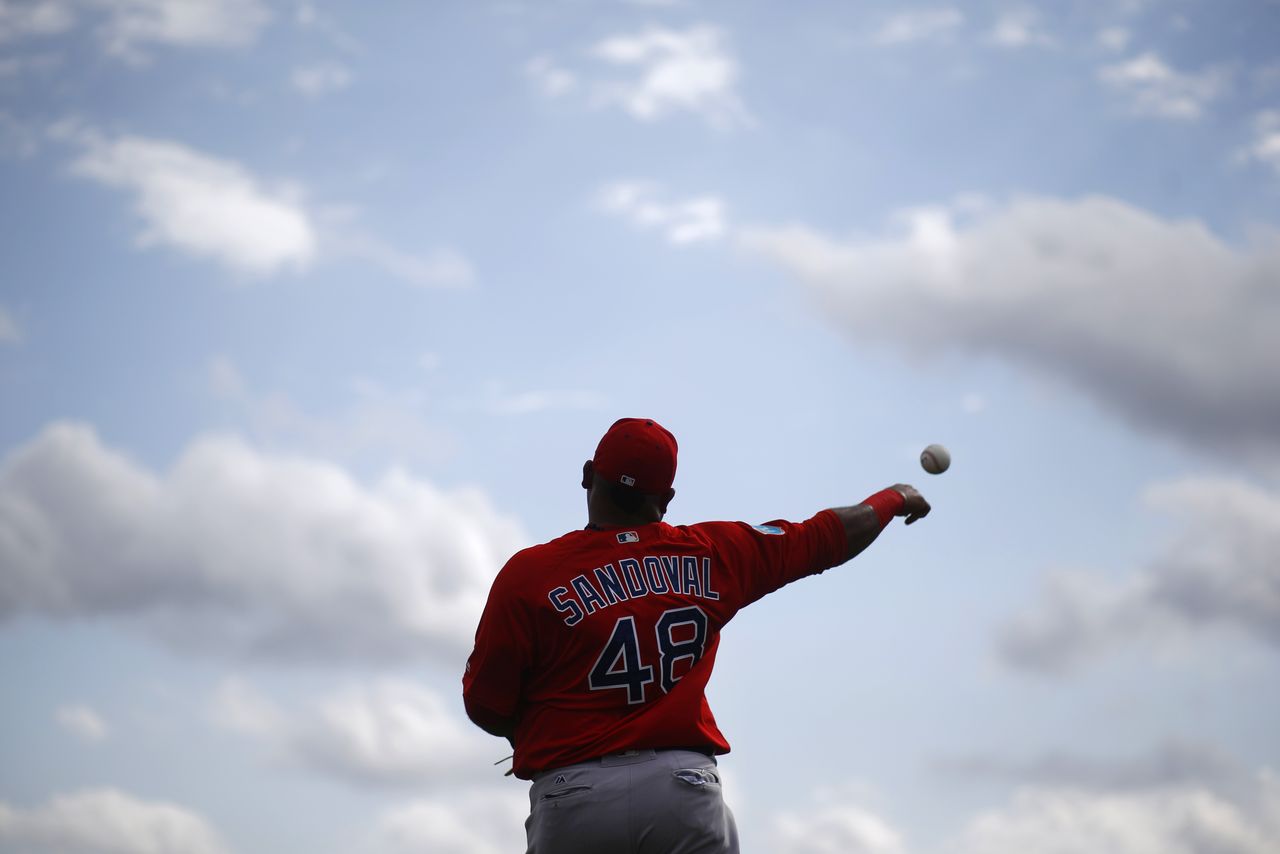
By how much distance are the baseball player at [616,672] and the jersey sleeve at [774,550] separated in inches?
3.8

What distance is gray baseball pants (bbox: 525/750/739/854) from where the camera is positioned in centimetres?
623

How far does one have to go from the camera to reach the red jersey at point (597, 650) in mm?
6457

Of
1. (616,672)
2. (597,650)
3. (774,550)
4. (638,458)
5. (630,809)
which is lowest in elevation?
(630,809)

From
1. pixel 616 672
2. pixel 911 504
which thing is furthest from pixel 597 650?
pixel 911 504

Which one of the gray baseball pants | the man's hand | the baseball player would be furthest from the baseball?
the gray baseball pants

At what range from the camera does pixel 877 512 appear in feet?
25.2

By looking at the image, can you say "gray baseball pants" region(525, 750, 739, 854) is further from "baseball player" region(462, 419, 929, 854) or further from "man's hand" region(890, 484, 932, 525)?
"man's hand" region(890, 484, 932, 525)

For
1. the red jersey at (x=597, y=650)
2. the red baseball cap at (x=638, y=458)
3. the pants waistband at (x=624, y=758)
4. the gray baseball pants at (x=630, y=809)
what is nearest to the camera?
the gray baseball pants at (x=630, y=809)

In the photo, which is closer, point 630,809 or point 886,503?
point 630,809

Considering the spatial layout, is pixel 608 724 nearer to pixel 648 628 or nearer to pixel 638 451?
pixel 648 628

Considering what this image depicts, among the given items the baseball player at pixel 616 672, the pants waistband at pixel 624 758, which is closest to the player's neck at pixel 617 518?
the baseball player at pixel 616 672

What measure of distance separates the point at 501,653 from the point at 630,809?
963 mm

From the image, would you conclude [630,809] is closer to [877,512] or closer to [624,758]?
[624,758]

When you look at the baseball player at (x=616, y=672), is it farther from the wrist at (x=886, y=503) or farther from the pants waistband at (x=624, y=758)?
the wrist at (x=886, y=503)
